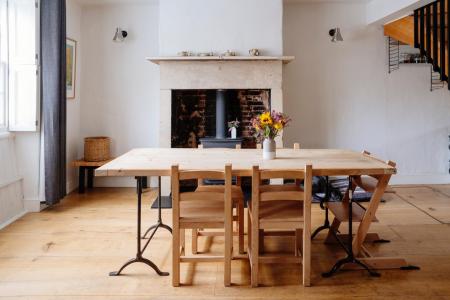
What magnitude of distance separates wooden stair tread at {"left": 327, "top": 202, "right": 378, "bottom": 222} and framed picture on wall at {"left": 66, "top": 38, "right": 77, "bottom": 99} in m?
3.67

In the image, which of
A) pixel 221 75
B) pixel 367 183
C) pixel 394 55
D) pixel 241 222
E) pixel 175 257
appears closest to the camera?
pixel 175 257

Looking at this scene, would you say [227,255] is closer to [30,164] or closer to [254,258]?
[254,258]

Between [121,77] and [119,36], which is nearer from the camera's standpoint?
[119,36]

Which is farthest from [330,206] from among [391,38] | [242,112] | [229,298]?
[391,38]

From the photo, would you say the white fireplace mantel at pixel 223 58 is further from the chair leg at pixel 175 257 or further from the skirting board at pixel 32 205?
the chair leg at pixel 175 257

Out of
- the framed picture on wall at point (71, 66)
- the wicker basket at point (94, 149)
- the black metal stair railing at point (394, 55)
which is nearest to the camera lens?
the framed picture on wall at point (71, 66)

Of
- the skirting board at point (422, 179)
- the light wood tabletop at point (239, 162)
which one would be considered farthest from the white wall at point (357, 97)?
the light wood tabletop at point (239, 162)

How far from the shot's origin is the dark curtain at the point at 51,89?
170 inches

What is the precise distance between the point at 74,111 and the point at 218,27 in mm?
2211

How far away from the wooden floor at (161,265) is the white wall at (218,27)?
220cm

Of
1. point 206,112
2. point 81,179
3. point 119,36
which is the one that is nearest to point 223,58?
point 206,112

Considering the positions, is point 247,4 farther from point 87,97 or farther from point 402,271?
point 402,271

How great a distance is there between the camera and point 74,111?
5527 mm

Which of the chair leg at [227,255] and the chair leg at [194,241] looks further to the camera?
the chair leg at [194,241]
